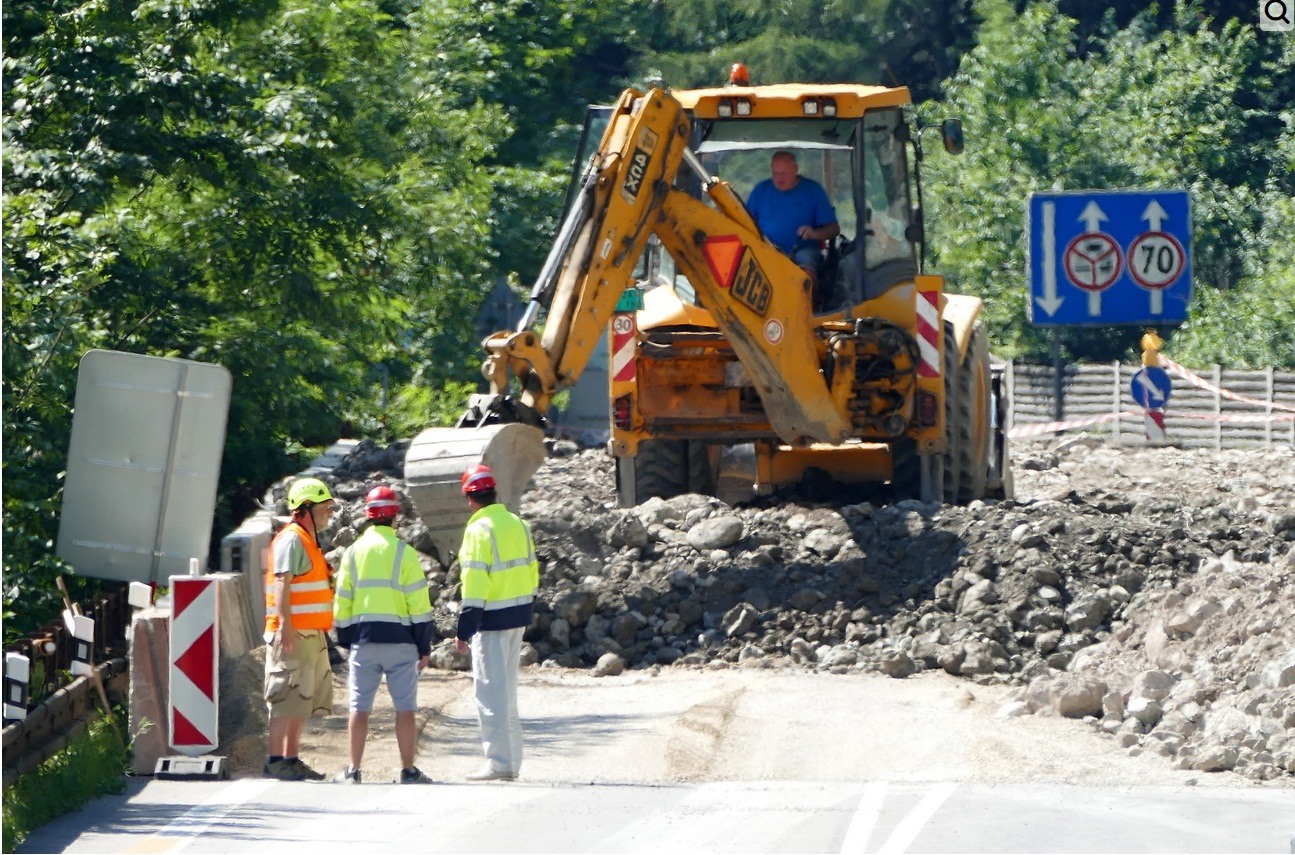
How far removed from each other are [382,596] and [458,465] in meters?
1.99

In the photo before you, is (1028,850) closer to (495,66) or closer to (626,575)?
(626,575)

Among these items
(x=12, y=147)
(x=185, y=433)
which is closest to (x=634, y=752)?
(x=185, y=433)

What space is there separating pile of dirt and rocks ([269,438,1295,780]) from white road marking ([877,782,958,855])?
212 centimetres

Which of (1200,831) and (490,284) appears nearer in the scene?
(1200,831)

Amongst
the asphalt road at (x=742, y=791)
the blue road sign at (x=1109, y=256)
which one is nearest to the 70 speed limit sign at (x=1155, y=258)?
the blue road sign at (x=1109, y=256)

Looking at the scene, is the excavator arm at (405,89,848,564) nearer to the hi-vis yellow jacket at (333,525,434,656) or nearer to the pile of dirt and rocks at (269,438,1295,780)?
the pile of dirt and rocks at (269,438,1295,780)

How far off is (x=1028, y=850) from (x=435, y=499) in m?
5.18

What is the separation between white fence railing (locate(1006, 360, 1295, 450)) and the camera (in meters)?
28.4

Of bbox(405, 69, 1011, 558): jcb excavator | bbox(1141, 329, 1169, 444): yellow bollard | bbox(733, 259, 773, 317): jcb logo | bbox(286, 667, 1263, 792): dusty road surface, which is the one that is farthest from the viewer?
bbox(1141, 329, 1169, 444): yellow bollard

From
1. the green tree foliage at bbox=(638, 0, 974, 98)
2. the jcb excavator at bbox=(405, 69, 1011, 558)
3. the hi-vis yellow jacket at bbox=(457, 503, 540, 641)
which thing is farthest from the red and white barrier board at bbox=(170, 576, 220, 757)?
the green tree foliage at bbox=(638, 0, 974, 98)

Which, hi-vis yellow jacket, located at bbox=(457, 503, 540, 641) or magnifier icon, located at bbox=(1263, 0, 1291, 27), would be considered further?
magnifier icon, located at bbox=(1263, 0, 1291, 27)

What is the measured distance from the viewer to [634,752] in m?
11.0

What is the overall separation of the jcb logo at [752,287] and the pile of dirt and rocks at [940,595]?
148cm

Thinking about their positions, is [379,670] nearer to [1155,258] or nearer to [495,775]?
[495,775]
